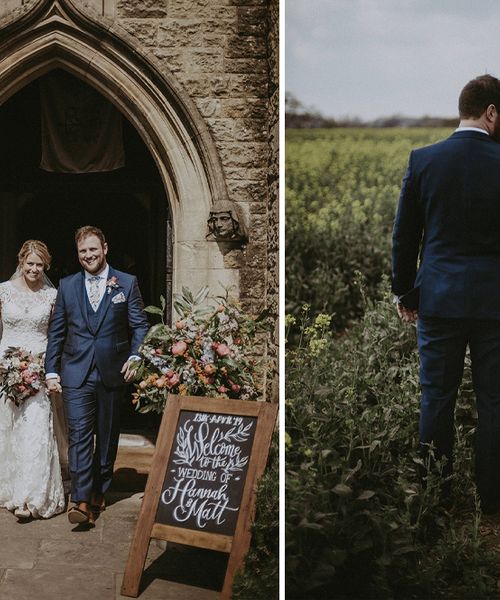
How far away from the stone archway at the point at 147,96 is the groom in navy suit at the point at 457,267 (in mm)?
1700

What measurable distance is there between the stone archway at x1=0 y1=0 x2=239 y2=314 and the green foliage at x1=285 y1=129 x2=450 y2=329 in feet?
4.08

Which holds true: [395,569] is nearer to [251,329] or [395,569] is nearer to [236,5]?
[251,329]

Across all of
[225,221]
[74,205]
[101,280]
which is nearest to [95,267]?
[101,280]

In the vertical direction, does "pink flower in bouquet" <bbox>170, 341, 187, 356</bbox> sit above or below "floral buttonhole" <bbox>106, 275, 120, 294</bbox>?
below

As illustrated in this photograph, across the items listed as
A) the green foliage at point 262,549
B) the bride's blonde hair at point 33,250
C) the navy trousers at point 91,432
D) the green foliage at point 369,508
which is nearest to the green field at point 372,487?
the green foliage at point 369,508

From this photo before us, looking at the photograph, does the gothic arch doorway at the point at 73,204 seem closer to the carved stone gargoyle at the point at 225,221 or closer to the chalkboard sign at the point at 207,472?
the carved stone gargoyle at the point at 225,221

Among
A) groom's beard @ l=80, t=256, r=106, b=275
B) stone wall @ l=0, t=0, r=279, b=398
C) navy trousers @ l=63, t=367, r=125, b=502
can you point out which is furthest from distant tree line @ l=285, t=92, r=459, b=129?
navy trousers @ l=63, t=367, r=125, b=502

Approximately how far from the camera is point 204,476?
12.4ft

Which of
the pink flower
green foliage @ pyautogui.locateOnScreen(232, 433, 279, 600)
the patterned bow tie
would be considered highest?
the patterned bow tie

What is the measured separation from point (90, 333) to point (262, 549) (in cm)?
179

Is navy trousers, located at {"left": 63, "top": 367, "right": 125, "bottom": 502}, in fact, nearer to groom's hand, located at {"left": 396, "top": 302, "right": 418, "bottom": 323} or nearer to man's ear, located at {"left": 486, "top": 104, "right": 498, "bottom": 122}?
groom's hand, located at {"left": 396, "top": 302, "right": 418, "bottom": 323}

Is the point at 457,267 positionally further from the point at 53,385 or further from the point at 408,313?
the point at 53,385

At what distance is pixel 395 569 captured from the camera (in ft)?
10.8

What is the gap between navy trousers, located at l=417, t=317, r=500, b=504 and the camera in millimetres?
3584
